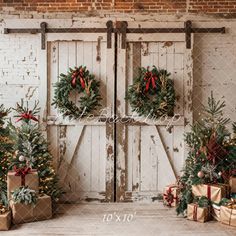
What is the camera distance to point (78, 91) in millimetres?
7145

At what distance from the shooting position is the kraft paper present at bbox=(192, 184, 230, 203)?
20.6 feet

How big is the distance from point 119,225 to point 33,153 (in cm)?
175

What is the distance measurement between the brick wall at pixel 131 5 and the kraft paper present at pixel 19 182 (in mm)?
2871

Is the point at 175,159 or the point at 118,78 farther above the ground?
the point at 118,78

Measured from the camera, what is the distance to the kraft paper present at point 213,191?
6.29 meters

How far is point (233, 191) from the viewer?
21.2 ft

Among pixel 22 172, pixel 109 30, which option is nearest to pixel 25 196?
pixel 22 172

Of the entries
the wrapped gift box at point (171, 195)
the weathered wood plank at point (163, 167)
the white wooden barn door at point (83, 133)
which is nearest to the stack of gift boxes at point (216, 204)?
the wrapped gift box at point (171, 195)

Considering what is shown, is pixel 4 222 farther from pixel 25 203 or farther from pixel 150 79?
pixel 150 79

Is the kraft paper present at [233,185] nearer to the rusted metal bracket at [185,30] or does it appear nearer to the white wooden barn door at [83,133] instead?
the white wooden barn door at [83,133]

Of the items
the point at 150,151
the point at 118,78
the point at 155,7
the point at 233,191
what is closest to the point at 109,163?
the point at 150,151

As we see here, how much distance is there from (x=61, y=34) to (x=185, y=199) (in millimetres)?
3376

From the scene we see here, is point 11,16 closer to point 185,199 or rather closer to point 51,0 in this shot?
point 51,0

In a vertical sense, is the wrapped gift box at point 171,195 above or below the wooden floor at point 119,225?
above
